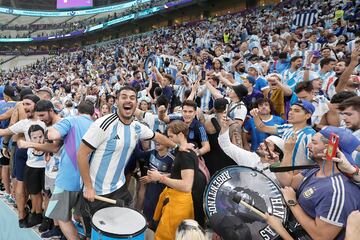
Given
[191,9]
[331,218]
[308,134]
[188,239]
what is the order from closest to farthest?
[331,218]
[188,239]
[308,134]
[191,9]

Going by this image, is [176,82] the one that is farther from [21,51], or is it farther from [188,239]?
[21,51]

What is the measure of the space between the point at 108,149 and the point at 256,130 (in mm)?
2021

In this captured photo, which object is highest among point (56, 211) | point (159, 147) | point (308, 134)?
point (308, 134)

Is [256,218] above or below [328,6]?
below

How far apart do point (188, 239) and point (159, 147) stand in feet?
3.95

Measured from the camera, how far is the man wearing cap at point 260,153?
279 cm

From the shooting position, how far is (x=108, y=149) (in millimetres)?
2795

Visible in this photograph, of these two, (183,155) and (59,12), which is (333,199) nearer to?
(183,155)

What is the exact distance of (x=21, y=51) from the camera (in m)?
45.2

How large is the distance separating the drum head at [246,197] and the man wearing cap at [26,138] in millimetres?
2527

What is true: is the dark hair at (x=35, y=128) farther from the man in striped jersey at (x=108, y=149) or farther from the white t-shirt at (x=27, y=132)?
the man in striped jersey at (x=108, y=149)

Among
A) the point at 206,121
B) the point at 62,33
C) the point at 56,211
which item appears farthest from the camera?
the point at 62,33

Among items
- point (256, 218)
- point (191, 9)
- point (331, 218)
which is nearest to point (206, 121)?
point (256, 218)

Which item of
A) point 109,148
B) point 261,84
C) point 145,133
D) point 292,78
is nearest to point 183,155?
point 145,133
